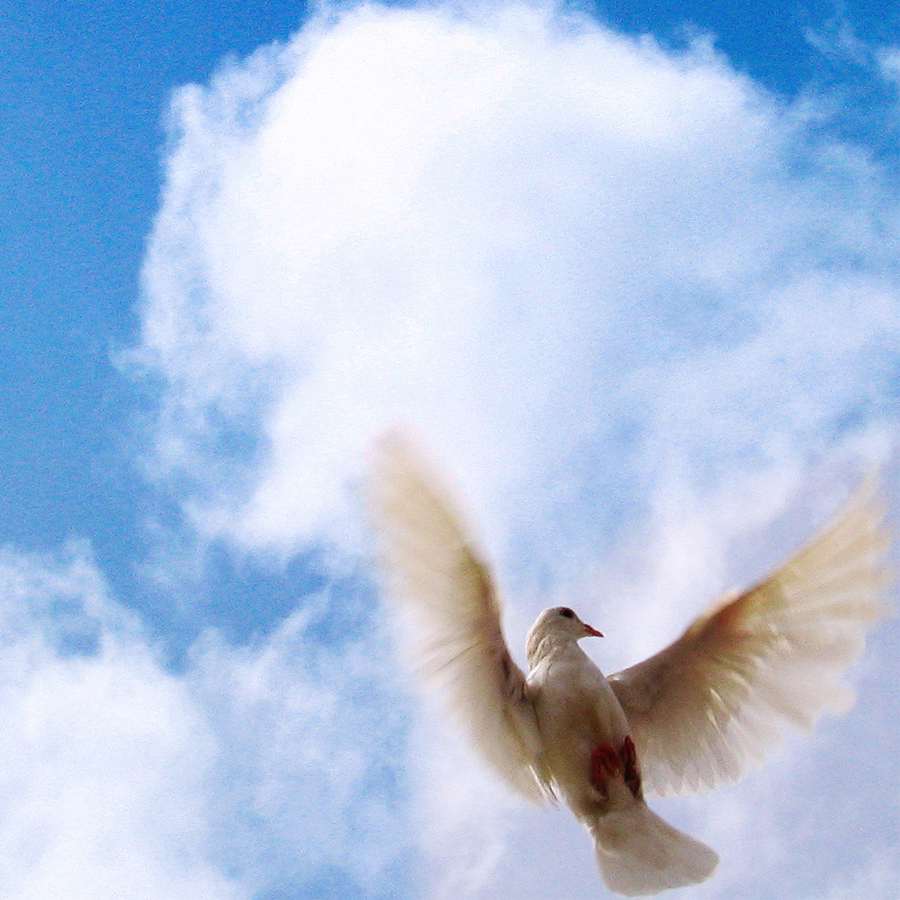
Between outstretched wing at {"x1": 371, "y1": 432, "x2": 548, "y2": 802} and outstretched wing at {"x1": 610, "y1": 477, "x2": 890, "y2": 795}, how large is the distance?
307 millimetres

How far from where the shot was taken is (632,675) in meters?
2.59

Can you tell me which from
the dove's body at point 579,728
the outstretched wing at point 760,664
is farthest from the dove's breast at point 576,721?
the outstretched wing at point 760,664

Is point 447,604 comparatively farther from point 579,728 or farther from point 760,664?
point 760,664

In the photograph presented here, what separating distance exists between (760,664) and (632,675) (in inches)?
12.9

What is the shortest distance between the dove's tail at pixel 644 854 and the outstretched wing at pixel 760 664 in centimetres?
37

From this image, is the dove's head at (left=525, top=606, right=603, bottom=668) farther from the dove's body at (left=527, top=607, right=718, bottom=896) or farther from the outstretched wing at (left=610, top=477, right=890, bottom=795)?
the outstretched wing at (left=610, top=477, right=890, bottom=795)

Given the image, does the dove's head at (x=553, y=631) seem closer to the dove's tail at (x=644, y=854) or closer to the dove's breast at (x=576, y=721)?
the dove's breast at (x=576, y=721)

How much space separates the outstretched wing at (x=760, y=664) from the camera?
2531 millimetres

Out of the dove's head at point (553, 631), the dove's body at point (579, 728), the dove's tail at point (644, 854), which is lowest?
the dove's tail at point (644, 854)

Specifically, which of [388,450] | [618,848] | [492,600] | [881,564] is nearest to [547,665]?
[492,600]

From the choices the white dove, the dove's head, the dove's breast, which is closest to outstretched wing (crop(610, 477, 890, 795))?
the white dove

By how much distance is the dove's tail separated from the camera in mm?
2117

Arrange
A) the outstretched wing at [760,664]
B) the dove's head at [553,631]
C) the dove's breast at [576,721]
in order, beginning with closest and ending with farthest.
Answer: the dove's breast at [576,721] < the dove's head at [553,631] < the outstretched wing at [760,664]

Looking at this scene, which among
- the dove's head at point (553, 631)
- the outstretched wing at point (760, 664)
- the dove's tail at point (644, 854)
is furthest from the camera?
the outstretched wing at point (760, 664)
